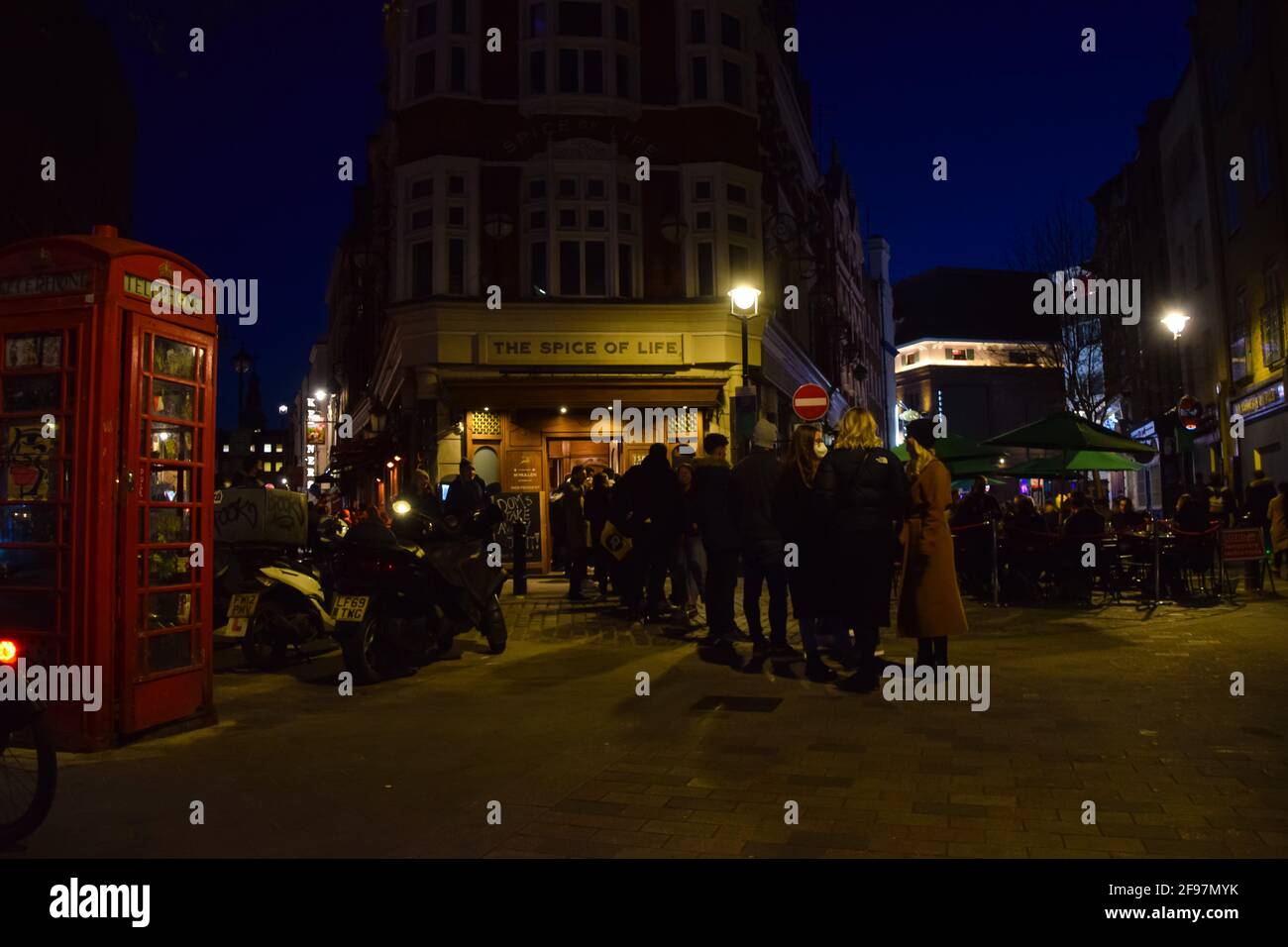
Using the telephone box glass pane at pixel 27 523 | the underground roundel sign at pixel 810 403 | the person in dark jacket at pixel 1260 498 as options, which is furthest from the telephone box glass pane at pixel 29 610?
the person in dark jacket at pixel 1260 498

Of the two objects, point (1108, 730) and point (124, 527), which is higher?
point (124, 527)

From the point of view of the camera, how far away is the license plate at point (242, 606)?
8539 millimetres

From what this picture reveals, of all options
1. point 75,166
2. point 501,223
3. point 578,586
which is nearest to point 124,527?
point 578,586

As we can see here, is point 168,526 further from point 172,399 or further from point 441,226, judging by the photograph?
point 441,226

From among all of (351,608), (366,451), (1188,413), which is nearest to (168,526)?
(351,608)

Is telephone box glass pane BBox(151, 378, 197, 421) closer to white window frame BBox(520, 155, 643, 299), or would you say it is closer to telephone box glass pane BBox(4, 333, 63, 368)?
telephone box glass pane BBox(4, 333, 63, 368)

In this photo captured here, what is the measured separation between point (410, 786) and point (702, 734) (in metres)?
1.88

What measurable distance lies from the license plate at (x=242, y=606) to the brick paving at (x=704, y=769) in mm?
567

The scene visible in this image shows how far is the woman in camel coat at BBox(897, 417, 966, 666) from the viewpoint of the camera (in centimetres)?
746

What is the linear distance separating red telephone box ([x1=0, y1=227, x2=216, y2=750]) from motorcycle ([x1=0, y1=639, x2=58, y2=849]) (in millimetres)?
1337

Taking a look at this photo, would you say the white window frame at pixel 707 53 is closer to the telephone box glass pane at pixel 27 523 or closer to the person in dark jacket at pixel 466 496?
the person in dark jacket at pixel 466 496

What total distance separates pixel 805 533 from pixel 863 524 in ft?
2.70
